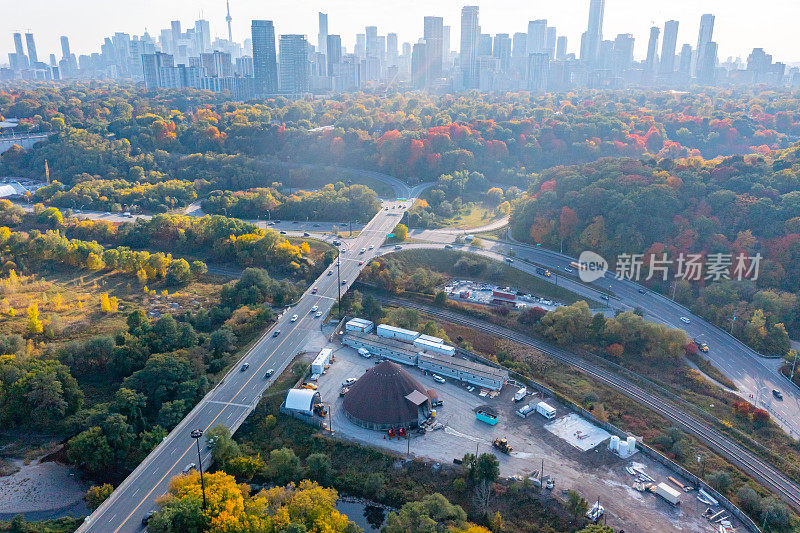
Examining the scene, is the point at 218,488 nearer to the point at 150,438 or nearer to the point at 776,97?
the point at 150,438

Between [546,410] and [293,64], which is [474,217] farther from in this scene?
[293,64]

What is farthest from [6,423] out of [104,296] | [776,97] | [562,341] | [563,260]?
[776,97]

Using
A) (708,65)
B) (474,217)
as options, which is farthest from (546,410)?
(708,65)

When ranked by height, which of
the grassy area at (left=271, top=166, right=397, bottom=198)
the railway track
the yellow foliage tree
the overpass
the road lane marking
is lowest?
the railway track

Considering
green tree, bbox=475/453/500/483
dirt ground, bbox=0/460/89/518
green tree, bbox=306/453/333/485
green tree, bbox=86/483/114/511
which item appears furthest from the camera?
dirt ground, bbox=0/460/89/518

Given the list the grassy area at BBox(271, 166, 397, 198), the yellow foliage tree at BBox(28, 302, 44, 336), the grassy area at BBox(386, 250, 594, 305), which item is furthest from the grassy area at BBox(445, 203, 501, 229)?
the yellow foliage tree at BBox(28, 302, 44, 336)

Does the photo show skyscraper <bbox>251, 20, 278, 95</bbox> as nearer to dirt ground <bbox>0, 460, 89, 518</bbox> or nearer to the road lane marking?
the road lane marking
